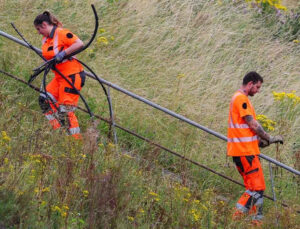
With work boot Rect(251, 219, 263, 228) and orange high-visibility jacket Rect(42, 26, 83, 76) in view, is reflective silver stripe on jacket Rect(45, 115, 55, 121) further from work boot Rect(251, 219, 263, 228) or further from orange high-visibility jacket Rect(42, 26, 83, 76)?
work boot Rect(251, 219, 263, 228)

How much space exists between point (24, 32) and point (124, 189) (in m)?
5.74

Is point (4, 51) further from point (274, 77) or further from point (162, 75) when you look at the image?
point (274, 77)

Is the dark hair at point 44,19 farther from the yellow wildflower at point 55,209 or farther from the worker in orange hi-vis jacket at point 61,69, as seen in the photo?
the yellow wildflower at point 55,209

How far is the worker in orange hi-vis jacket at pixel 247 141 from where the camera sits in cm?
771

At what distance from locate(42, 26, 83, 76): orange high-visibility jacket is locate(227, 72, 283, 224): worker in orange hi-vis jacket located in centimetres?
187

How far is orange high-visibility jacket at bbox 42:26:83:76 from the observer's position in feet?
25.6

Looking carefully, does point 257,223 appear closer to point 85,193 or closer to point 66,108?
point 85,193

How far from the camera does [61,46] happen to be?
309 inches

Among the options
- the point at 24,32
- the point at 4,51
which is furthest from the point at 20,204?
the point at 24,32

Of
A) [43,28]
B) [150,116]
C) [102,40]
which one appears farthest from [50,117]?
[102,40]

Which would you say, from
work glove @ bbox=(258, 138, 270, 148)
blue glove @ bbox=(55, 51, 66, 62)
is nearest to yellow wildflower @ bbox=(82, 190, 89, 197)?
blue glove @ bbox=(55, 51, 66, 62)

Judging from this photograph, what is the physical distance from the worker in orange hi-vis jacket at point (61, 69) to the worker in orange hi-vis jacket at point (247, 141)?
5.83ft

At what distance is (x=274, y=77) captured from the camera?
12172 mm

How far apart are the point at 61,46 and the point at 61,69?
0.87 ft
